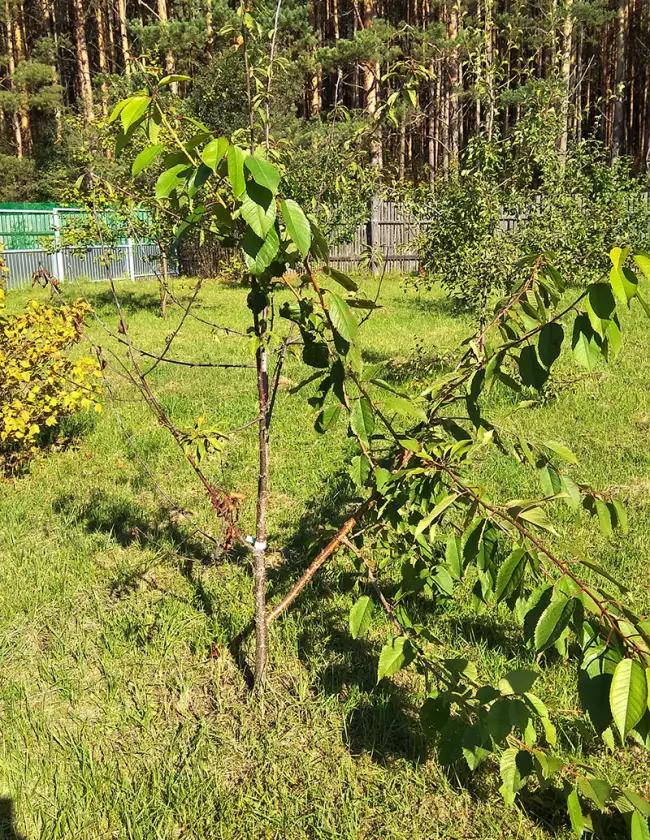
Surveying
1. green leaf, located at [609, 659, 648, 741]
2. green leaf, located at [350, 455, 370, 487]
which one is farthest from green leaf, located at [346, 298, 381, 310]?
green leaf, located at [609, 659, 648, 741]

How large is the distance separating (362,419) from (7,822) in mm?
1570

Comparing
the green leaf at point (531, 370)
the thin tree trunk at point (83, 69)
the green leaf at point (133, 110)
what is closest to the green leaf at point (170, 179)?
the green leaf at point (133, 110)

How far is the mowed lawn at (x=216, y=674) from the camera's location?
7.00 ft

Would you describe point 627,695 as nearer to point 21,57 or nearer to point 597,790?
point 597,790

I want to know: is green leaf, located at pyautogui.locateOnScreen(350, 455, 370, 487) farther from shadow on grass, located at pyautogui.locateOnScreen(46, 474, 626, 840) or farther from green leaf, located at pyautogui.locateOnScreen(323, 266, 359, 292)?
green leaf, located at pyautogui.locateOnScreen(323, 266, 359, 292)

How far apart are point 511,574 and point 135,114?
51.0 inches

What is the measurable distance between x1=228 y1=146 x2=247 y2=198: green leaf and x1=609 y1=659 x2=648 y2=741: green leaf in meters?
1.14

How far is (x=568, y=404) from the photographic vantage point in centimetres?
615

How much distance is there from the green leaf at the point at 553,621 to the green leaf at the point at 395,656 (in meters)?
0.58

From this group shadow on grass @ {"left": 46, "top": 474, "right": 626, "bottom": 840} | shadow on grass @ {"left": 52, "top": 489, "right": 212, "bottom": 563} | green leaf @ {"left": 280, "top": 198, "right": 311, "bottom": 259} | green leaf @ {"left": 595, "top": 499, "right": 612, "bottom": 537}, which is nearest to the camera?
green leaf @ {"left": 280, "top": 198, "right": 311, "bottom": 259}

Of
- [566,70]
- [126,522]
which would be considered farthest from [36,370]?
[566,70]

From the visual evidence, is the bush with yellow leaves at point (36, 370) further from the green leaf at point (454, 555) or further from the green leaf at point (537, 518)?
the green leaf at point (537, 518)

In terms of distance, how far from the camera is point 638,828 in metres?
1.50

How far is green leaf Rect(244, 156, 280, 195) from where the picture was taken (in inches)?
55.9
